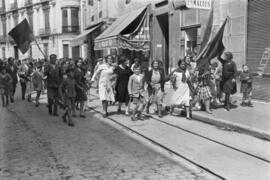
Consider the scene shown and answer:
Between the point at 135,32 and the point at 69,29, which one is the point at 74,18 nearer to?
the point at 69,29

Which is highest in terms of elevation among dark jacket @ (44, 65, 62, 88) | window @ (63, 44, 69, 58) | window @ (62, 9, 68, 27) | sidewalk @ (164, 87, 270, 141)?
window @ (62, 9, 68, 27)

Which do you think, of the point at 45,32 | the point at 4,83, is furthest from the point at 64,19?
the point at 4,83

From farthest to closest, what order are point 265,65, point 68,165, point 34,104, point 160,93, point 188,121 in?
1. point 34,104
2. point 265,65
3. point 160,93
4. point 188,121
5. point 68,165

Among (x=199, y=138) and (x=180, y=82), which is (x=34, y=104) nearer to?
(x=180, y=82)

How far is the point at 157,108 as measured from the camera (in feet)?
33.1

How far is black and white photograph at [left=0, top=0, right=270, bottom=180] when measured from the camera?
540 cm

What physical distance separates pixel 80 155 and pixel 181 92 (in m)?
4.19

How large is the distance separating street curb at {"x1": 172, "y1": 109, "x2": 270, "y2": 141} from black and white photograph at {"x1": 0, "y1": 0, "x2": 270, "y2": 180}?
0.9 inches

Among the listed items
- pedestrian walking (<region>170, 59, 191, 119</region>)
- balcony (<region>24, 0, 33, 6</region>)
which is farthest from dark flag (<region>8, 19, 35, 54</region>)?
balcony (<region>24, 0, 33, 6</region>)

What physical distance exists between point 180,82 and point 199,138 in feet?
8.62

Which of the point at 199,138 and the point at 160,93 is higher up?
the point at 160,93

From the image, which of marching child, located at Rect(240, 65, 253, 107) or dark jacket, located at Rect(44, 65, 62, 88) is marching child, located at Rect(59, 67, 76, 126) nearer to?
dark jacket, located at Rect(44, 65, 62, 88)

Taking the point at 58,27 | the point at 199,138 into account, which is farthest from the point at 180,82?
the point at 58,27

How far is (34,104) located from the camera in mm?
13000
